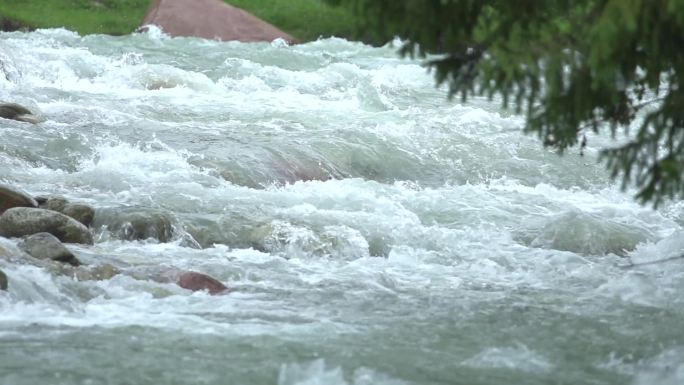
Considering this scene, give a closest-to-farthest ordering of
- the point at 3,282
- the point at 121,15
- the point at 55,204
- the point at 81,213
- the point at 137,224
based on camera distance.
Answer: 1. the point at 3,282
2. the point at 137,224
3. the point at 81,213
4. the point at 55,204
5. the point at 121,15

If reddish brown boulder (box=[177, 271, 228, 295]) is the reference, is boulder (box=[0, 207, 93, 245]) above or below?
below

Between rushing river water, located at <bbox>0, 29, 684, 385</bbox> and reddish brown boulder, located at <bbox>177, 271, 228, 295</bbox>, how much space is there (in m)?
0.10

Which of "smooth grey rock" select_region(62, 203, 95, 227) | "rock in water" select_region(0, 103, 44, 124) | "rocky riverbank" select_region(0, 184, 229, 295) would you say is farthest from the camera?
"rock in water" select_region(0, 103, 44, 124)

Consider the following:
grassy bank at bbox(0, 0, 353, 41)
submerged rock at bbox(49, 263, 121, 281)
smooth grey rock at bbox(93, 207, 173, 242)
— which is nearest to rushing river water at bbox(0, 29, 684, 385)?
smooth grey rock at bbox(93, 207, 173, 242)

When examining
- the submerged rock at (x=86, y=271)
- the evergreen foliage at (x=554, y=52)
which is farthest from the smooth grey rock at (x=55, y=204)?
the evergreen foliage at (x=554, y=52)

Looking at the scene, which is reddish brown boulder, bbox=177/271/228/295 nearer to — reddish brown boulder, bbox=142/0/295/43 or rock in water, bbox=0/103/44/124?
rock in water, bbox=0/103/44/124

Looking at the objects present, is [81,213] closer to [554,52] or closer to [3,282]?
[3,282]

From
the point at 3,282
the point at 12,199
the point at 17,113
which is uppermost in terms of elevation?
the point at 3,282

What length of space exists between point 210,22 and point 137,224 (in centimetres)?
1726

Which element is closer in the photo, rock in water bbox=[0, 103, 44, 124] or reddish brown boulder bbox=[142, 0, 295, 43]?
rock in water bbox=[0, 103, 44, 124]

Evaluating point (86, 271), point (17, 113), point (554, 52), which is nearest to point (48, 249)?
point (86, 271)

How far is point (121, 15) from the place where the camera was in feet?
109

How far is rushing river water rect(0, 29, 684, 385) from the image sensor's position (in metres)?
7.82

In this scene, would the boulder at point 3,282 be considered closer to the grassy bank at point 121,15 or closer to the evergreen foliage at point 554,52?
the evergreen foliage at point 554,52
